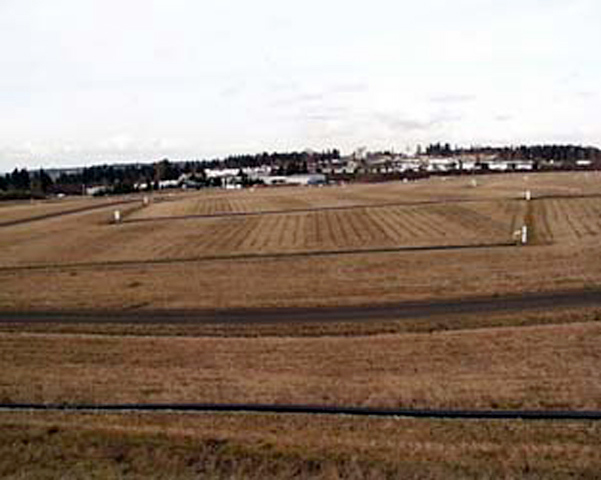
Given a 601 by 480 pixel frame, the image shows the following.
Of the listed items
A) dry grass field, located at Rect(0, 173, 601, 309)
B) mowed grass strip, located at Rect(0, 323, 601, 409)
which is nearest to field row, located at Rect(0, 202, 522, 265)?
dry grass field, located at Rect(0, 173, 601, 309)

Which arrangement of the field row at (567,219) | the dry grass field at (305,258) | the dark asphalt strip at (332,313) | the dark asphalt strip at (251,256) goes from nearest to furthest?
the dark asphalt strip at (332,313)
the dry grass field at (305,258)
the dark asphalt strip at (251,256)
the field row at (567,219)

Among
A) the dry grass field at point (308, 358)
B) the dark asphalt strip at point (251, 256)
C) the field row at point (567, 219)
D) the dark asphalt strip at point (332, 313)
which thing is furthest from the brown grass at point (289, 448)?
the field row at point (567, 219)

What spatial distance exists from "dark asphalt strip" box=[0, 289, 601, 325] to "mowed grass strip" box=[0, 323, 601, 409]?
3.42 m

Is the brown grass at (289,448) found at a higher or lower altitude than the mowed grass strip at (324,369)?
higher

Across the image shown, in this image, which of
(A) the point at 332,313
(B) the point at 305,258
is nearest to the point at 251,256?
(B) the point at 305,258

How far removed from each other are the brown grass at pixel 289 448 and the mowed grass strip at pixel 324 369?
2.53m

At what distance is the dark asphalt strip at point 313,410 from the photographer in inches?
459

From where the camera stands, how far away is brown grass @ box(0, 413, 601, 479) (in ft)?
26.4

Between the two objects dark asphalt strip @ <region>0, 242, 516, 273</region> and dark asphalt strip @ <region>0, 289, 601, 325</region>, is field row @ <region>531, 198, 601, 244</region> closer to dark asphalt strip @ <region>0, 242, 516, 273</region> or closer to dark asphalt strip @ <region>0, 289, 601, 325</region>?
dark asphalt strip @ <region>0, 242, 516, 273</region>

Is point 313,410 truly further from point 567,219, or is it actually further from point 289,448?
point 567,219

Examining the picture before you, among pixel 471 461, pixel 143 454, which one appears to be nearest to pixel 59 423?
pixel 143 454

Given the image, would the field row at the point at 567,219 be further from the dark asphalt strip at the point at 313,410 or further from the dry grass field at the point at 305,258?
the dark asphalt strip at the point at 313,410

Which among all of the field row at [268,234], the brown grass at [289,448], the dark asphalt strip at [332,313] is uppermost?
the brown grass at [289,448]

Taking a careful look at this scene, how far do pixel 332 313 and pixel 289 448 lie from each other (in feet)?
54.5
